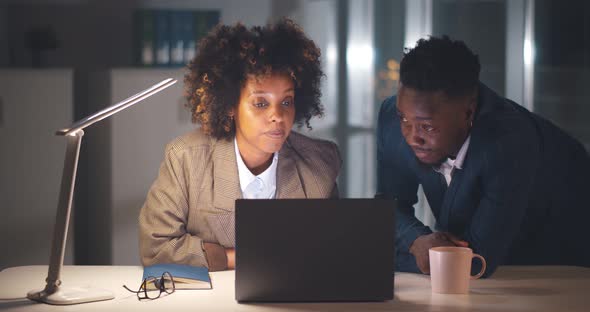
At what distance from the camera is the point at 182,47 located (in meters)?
4.12

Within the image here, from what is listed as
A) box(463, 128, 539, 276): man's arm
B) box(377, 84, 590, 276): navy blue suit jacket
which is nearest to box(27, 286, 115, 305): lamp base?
box(377, 84, 590, 276): navy blue suit jacket

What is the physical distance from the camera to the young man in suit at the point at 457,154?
7.11 feet

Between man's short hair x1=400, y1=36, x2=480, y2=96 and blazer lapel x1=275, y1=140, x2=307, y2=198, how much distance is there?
43cm

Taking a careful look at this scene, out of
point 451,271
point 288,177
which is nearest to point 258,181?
point 288,177

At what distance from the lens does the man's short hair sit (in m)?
2.20

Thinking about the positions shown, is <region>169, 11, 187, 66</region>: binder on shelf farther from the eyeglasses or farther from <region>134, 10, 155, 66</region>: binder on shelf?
the eyeglasses

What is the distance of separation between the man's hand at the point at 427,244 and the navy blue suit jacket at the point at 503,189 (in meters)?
0.03

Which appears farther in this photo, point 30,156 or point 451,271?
point 30,156

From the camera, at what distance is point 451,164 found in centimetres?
229

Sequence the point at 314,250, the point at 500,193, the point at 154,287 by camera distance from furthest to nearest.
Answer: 1. the point at 500,193
2. the point at 154,287
3. the point at 314,250

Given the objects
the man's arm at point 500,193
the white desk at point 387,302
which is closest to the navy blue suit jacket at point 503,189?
the man's arm at point 500,193

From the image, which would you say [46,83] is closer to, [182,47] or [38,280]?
[182,47]

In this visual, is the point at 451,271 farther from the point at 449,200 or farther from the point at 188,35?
the point at 188,35

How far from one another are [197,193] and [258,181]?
18 cm
